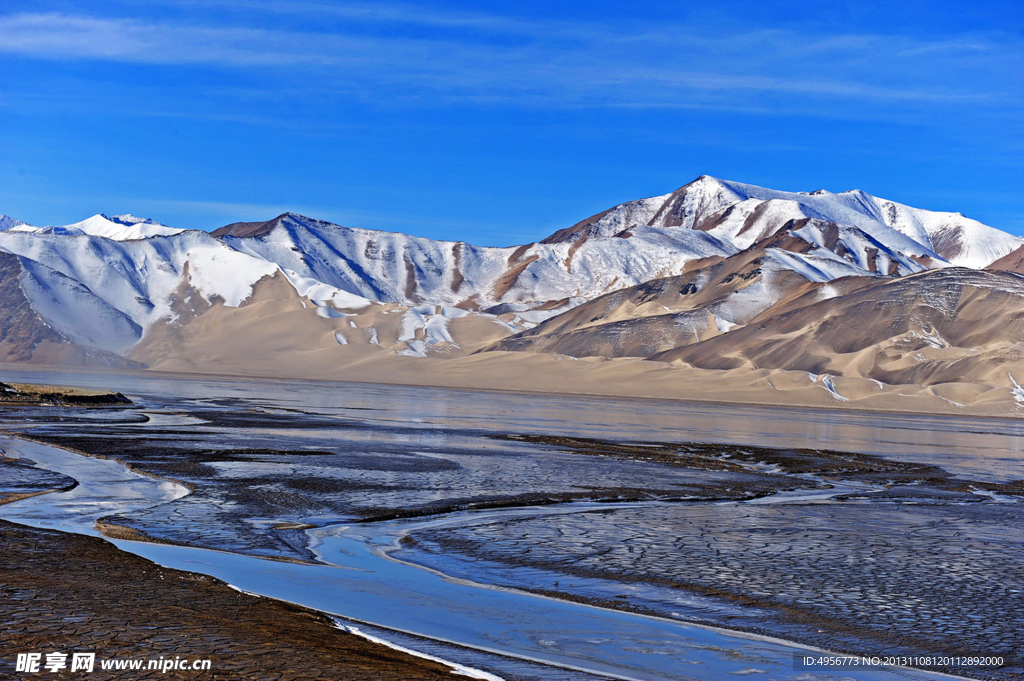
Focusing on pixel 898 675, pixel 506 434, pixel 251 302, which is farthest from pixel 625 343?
pixel 898 675

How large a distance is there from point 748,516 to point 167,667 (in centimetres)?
1217

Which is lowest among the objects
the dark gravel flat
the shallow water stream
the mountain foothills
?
the shallow water stream

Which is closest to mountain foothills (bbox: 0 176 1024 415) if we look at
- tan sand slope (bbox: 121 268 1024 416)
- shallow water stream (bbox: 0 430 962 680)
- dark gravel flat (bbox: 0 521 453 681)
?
tan sand slope (bbox: 121 268 1024 416)

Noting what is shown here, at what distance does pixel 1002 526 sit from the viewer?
17438mm

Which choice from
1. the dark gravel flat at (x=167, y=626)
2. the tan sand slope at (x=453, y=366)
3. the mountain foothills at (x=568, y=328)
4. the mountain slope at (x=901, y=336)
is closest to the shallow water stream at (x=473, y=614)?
the dark gravel flat at (x=167, y=626)

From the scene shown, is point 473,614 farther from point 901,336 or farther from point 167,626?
point 901,336

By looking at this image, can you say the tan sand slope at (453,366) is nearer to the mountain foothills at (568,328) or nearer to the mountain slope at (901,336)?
the mountain foothills at (568,328)

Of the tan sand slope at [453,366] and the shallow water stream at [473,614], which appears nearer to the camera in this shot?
the shallow water stream at [473,614]

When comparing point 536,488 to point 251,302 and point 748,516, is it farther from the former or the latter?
point 251,302

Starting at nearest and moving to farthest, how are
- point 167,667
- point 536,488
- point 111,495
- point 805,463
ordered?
1. point 167,667
2. point 111,495
3. point 536,488
4. point 805,463

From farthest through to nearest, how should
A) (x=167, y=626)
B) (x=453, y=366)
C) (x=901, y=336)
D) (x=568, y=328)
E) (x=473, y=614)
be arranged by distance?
(x=568, y=328) < (x=453, y=366) < (x=901, y=336) < (x=473, y=614) < (x=167, y=626)

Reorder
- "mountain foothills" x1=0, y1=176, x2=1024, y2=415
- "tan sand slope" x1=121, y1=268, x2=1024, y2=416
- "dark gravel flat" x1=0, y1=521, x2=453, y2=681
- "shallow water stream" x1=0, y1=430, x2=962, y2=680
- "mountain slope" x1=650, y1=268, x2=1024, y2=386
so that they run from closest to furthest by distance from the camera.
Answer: "dark gravel flat" x1=0, y1=521, x2=453, y2=681 → "shallow water stream" x1=0, y1=430, x2=962, y2=680 → "tan sand slope" x1=121, y1=268, x2=1024, y2=416 → "mountain slope" x1=650, y1=268, x2=1024, y2=386 → "mountain foothills" x1=0, y1=176, x2=1024, y2=415

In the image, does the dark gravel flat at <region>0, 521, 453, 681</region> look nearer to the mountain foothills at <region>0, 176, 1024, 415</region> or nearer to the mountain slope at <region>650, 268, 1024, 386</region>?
the mountain foothills at <region>0, 176, 1024, 415</region>

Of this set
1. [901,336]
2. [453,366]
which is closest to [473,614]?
[901,336]
